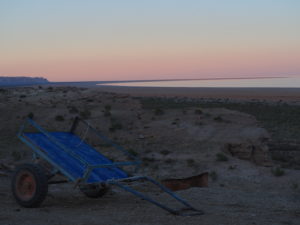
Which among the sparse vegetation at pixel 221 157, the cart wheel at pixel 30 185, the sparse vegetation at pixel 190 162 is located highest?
the cart wheel at pixel 30 185

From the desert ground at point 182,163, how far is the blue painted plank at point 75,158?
26.6 inches

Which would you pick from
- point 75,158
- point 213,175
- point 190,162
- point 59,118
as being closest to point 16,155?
point 59,118

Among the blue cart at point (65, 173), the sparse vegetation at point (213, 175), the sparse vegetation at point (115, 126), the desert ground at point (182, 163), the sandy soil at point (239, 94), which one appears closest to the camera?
the desert ground at point (182, 163)

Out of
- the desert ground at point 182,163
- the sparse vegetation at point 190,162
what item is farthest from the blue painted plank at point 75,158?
the sparse vegetation at point 190,162

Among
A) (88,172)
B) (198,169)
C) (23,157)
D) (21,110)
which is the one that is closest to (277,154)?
(198,169)

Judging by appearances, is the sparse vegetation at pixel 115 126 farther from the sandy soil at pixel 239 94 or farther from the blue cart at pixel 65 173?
the sandy soil at pixel 239 94

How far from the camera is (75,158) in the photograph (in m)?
9.83

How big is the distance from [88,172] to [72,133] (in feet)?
7.98

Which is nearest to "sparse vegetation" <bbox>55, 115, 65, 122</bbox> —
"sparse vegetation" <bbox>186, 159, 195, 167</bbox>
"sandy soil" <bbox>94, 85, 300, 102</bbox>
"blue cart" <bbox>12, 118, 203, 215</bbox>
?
"sparse vegetation" <bbox>186, 159, 195, 167</bbox>

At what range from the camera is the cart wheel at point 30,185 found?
9.35 m

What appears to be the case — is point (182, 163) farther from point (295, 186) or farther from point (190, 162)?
point (295, 186)

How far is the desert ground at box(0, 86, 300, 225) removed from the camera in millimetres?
8977

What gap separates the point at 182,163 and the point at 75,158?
22.8 feet

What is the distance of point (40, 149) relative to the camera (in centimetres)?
983
